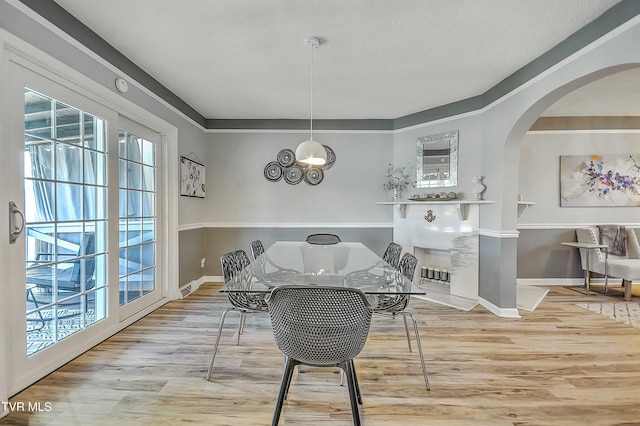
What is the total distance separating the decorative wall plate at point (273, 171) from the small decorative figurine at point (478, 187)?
268cm

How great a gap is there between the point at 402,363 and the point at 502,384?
65 cm

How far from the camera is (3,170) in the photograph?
1675 millimetres

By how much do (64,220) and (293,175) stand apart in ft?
9.52

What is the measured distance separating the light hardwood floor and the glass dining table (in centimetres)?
71

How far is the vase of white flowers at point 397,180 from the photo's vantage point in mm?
4391

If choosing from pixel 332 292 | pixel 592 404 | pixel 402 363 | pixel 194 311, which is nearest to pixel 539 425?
pixel 592 404

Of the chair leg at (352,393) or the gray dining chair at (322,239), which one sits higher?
the gray dining chair at (322,239)

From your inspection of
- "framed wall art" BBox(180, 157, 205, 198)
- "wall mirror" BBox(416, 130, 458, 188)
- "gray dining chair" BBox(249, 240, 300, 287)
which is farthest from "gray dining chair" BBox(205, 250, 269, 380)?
"wall mirror" BBox(416, 130, 458, 188)

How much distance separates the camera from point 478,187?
3.51 metres

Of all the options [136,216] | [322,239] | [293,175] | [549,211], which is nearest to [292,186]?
[293,175]

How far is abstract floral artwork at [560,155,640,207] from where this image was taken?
4.34 meters

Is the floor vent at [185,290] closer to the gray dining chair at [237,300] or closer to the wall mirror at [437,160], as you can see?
the gray dining chair at [237,300]

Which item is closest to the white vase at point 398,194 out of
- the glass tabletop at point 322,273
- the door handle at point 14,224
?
the glass tabletop at point 322,273

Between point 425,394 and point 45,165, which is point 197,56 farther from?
point 425,394
